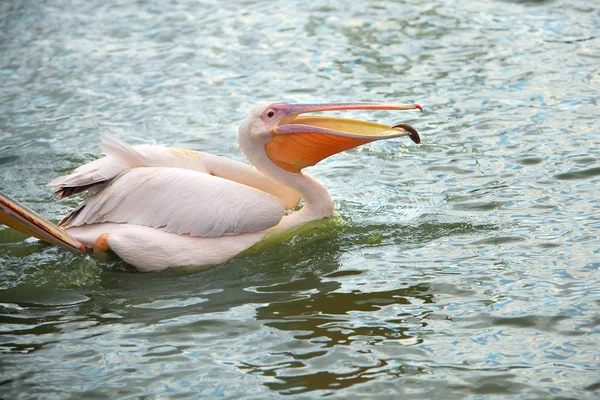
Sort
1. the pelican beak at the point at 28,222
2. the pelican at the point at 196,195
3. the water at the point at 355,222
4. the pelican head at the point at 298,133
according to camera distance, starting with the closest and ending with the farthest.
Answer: the water at the point at 355,222 → the pelican beak at the point at 28,222 → the pelican at the point at 196,195 → the pelican head at the point at 298,133

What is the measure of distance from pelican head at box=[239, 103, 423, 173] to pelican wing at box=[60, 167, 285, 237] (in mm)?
293

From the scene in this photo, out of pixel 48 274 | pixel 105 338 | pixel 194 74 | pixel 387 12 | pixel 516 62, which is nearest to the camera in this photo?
pixel 105 338

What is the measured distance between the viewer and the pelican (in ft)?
15.0

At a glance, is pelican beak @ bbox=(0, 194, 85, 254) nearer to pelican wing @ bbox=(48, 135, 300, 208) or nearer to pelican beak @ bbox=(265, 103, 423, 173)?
pelican wing @ bbox=(48, 135, 300, 208)

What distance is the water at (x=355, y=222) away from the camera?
357 centimetres

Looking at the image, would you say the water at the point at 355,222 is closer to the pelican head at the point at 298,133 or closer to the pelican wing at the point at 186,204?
the pelican wing at the point at 186,204

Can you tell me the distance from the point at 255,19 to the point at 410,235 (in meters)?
5.16

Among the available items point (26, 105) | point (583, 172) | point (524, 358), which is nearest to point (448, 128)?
point (583, 172)

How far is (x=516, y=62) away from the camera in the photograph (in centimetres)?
744

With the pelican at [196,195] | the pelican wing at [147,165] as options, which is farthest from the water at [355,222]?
the pelican wing at [147,165]

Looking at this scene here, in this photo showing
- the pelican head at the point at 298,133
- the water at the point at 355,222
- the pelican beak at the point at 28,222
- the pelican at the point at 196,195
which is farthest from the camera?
the pelican head at the point at 298,133

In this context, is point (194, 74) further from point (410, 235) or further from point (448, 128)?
point (410, 235)

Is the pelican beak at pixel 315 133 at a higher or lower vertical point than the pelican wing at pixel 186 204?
higher

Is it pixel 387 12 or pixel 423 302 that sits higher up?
pixel 387 12
